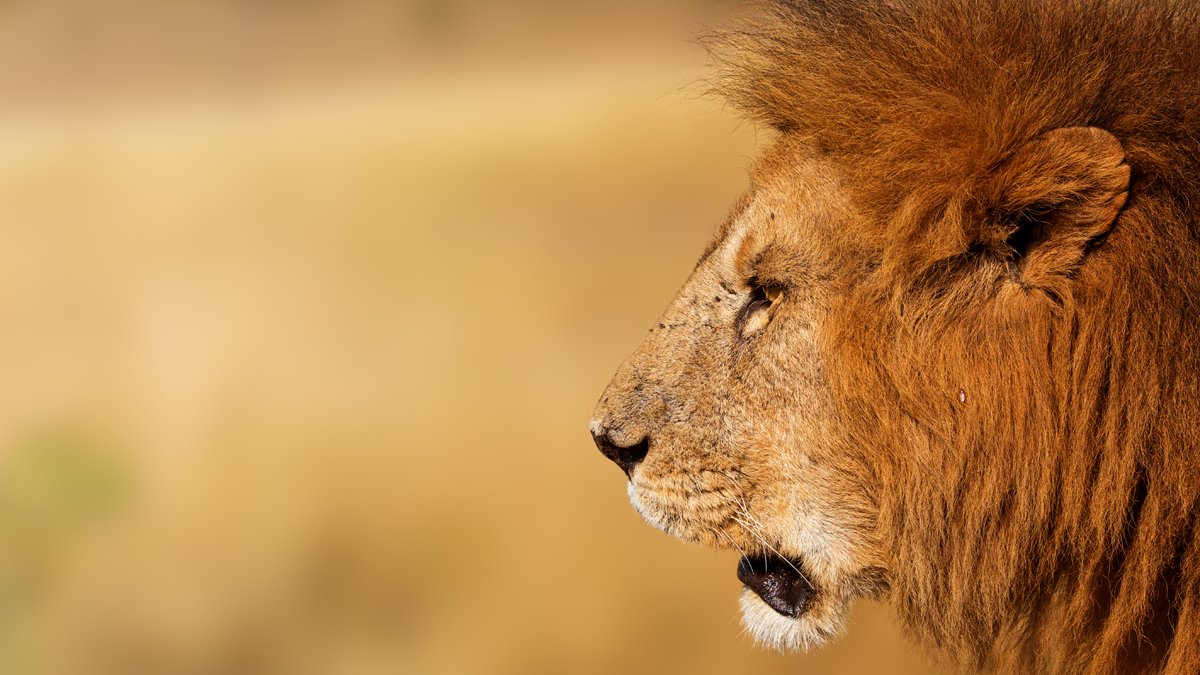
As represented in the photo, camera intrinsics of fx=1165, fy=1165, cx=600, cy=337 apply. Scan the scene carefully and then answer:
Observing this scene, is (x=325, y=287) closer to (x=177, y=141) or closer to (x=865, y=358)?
(x=177, y=141)

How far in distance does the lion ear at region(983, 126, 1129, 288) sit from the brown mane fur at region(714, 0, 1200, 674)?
0.08 feet

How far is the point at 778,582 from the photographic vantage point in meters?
2.07

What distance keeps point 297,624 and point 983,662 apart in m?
3.14

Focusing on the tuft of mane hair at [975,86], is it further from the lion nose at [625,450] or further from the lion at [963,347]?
the lion nose at [625,450]

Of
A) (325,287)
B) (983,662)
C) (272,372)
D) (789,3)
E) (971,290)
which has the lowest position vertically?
(272,372)

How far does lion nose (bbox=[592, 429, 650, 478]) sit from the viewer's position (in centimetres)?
210

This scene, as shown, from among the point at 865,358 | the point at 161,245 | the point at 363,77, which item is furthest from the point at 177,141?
the point at 865,358

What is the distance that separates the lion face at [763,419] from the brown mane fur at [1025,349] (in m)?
0.06

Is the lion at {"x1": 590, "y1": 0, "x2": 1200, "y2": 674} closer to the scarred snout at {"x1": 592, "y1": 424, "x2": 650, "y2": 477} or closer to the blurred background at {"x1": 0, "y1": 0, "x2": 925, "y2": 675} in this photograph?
the scarred snout at {"x1": 592, "y1": 424, "x2": 650, "y2": 477}

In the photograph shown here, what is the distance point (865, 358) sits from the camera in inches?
70.8

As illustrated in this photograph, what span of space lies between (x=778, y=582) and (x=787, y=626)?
0.08 meters

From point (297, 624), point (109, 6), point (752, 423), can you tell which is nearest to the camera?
point (752, 423)

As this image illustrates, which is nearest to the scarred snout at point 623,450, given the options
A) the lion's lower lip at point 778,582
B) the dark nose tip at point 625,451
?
the dark nose tip at point 625,451

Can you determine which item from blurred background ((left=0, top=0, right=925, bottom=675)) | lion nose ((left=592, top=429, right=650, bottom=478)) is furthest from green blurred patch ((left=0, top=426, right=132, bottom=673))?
lion nose ((left=592, top=429, right=650, bottom=478))
